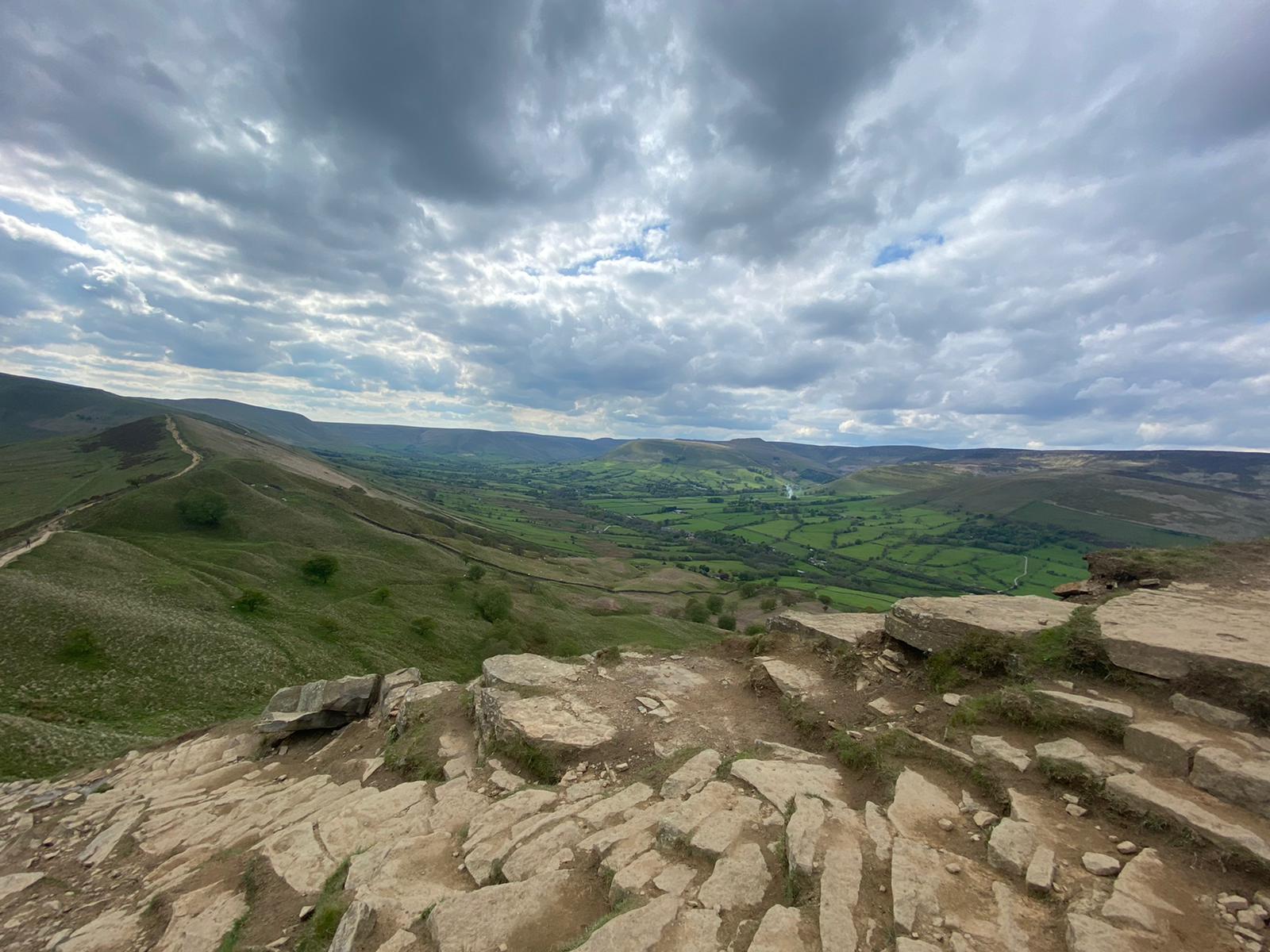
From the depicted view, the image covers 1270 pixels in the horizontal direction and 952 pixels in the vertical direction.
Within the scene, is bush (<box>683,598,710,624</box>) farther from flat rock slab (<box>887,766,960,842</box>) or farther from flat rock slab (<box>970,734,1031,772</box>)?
flat rock slab (<box>887,766,960,842</box>)

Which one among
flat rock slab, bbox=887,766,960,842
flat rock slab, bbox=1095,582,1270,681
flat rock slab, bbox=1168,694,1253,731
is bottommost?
flat rock slab, bbox=887,766,960,842

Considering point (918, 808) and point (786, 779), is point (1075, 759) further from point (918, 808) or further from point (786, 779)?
point (786, 779)

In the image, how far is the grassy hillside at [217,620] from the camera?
87.7 ft

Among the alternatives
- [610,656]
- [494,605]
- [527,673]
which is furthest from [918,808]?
[494,605]

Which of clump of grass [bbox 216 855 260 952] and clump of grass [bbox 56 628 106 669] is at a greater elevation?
clump of grass [bbox 216 855 260 952]

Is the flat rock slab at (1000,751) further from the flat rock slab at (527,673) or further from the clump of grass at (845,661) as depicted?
the flat rock slab at (527,673)

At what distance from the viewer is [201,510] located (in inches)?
2896

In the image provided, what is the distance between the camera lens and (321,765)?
1600 centimetres

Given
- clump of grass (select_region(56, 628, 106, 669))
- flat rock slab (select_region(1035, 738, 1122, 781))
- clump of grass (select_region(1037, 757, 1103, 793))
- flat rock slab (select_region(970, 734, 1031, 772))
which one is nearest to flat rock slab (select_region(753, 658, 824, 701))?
flat rock slab (select_region(970, 734, 1031, 772))

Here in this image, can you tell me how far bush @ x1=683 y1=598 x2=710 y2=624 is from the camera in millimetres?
90125

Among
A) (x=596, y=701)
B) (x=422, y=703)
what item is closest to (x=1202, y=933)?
(x=596, y=701)

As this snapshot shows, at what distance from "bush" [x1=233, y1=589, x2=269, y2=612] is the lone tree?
13.9 m

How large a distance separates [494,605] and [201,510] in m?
48.0

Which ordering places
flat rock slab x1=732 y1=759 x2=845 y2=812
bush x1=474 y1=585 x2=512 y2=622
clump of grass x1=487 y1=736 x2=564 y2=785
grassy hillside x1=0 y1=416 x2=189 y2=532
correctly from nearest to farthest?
flat rock slab x1=732 y1=759 x2=845 y2=812 < clump of grass x1=487 y1=736 x2=564 y2=785 < bush x1=474 y1=585 x2=512 y2=622 < grassy hillside x1=0 y1=416 x2=189 y2=532
